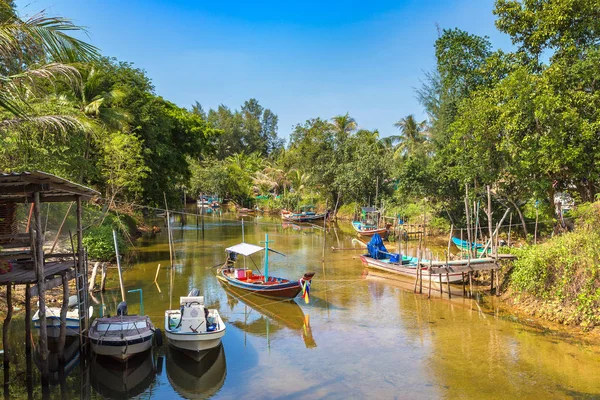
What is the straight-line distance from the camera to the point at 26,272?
10.3 meters

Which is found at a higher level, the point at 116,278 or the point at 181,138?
the point at 181,138

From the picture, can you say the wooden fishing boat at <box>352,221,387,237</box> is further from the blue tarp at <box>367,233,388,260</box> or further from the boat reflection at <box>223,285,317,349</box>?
the boat reflection at <box>223,285,317,349</box>

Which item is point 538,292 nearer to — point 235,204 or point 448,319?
point 448,319

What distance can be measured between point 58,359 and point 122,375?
161cm

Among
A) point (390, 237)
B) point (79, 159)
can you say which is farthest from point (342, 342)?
point (390, 237)

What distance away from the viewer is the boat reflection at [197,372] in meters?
10.2

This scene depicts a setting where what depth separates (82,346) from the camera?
11367mm

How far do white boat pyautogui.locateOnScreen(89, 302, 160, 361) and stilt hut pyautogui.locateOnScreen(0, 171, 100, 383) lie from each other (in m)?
0.70

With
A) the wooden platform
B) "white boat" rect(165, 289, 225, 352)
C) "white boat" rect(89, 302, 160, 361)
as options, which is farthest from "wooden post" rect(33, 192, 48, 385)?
"white boat" rect(165, 289, 225, 352)

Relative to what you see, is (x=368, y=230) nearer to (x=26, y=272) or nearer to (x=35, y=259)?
(x=26, y=272)

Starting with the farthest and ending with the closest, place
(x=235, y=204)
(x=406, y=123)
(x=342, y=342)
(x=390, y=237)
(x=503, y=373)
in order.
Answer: (x=235, y=204)
(x=406, y=123)
(x=390, y=237)
(x=342, y=342)
(x=503, y=373)

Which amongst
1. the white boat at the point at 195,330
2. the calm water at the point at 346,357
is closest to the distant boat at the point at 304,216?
the calm water at the point at 346,357

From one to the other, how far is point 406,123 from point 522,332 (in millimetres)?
38933

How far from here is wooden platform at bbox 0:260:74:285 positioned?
31.4 ft
